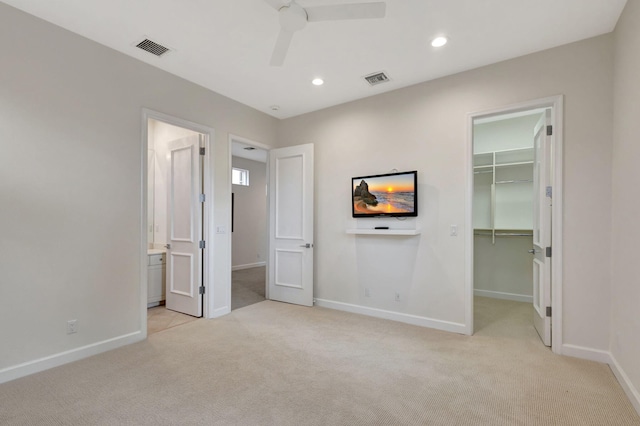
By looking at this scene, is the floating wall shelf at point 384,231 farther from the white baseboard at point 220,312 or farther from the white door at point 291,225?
the white baseboard at point 220,312

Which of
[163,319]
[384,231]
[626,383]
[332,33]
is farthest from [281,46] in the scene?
[626,383]

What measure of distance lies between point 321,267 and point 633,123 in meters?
3.56

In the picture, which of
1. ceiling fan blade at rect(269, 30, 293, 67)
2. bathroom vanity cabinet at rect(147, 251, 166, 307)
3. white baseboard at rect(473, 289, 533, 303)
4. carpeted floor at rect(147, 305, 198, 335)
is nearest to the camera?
ceiling fan blade at rect(269, 30, 293, 67)

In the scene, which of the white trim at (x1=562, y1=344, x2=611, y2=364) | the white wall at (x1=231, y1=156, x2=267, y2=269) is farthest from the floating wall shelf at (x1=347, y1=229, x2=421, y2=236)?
the white wall at (x1=231, y1=156, x2=267, y2=269)

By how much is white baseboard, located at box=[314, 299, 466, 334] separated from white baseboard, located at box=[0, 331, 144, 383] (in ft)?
7.79

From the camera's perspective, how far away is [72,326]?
8.74 ft

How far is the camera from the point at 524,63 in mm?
3039

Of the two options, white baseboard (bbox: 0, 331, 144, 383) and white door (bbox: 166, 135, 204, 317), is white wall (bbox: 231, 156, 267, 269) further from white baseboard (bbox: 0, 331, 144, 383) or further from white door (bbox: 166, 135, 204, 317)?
white baseboard (bbox: 0, 331, 144, 383)

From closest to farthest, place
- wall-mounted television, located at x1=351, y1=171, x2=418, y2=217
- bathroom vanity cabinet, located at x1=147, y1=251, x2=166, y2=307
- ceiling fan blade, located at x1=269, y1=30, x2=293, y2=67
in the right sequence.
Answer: ceiling fan blade, located at x1=269, y1=30, x2=293, y2=67 < wall-mounted television, located at x1=351, y1=171, x2=418, y2=217 < bathroom vanity cabinet, located at x1=147, y1=251, x2=166, y2=307

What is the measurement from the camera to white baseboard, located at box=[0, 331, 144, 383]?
2344mm

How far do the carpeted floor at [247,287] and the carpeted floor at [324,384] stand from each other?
1.37 metres

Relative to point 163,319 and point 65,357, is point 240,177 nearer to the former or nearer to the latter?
point 163,319

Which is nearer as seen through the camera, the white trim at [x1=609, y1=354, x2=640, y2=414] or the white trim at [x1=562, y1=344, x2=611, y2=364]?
the white trim at [x1=609, y1=354, x2=640, y2=414]

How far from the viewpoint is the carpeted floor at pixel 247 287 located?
186 inches
